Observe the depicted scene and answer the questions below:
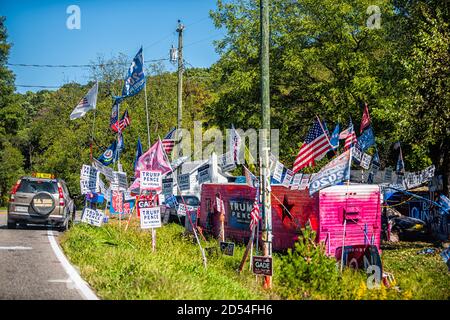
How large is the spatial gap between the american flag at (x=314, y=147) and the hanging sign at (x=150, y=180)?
3.23 metres

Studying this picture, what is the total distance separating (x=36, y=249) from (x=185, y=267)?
496 cm

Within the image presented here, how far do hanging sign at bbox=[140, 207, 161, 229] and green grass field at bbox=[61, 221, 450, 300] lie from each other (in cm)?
64

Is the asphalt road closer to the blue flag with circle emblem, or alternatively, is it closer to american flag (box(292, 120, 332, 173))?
the blue flag with circle emblem

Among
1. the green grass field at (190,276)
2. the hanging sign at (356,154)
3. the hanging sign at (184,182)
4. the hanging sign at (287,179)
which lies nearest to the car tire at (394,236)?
the hanging sign at (356,154)

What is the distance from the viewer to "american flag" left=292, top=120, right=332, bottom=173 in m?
12.1

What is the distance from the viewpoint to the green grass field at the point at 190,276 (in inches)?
305

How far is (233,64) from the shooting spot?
2730 cm

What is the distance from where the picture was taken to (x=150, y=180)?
479 inches

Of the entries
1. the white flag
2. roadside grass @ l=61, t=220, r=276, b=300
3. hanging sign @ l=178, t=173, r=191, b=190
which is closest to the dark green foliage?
roadside grass @ l=61, t=220, r=276, b=300

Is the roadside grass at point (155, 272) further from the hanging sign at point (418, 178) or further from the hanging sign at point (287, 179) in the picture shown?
the hanging sign at point (418, 178)
